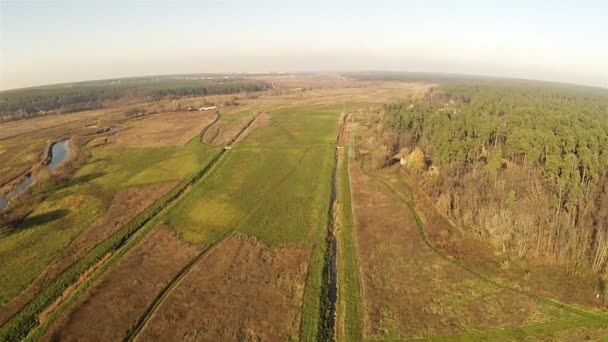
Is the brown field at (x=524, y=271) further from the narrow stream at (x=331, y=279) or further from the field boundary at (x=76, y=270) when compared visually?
the field boundary at (x=76, y=270)

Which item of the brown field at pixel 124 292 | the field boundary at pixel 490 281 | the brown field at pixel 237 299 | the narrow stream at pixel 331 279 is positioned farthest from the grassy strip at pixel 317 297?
the brown field at pixel 124 292

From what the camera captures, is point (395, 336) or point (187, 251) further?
point (187, 251)

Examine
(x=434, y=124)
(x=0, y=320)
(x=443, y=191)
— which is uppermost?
(x=434, y=124)

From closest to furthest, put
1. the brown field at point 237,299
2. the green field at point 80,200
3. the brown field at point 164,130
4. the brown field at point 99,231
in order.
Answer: the brown field at point 237,299, the brown field at point 99,231, the green field at point 80,200, the brown field at point 164,130

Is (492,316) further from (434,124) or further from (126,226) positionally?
(434,124)

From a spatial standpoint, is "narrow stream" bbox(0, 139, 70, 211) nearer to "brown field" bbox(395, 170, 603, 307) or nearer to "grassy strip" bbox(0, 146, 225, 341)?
"grassy strip" bbox(0, 146, 225, 341)

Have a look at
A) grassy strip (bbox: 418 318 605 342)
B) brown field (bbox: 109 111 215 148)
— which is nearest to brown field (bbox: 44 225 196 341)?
grassy strip (bbox: 418 318 605 342)

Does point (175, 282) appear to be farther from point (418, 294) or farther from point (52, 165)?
point (52, 165)

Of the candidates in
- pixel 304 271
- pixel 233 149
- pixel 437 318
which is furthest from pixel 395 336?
pixel 233 149
